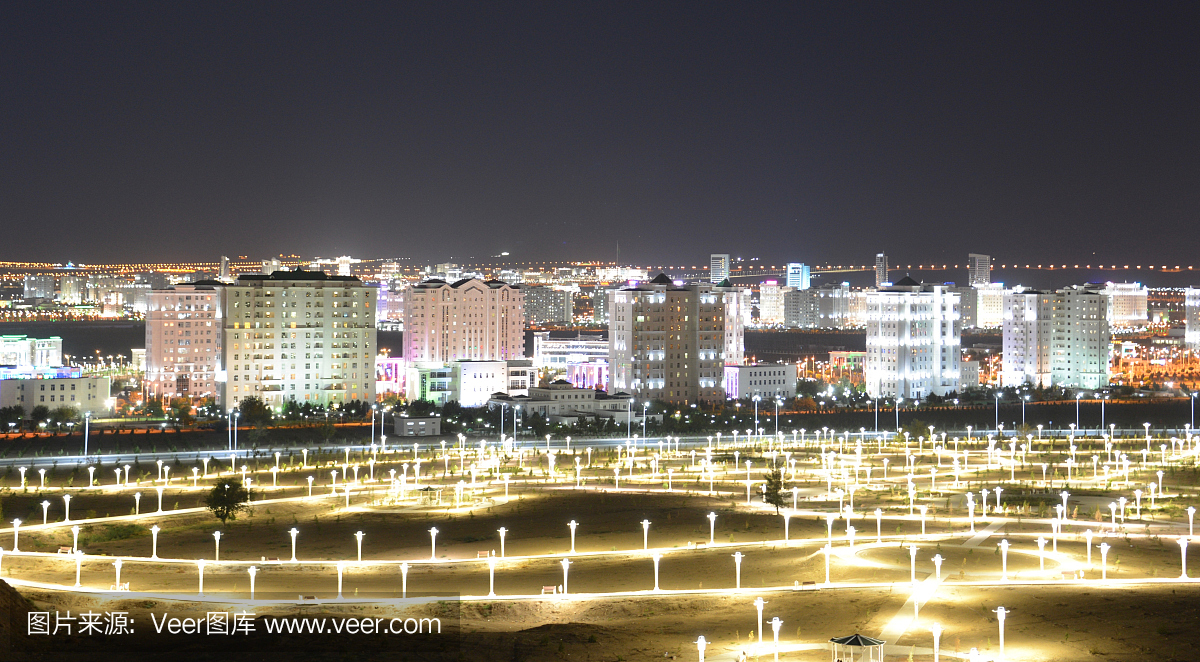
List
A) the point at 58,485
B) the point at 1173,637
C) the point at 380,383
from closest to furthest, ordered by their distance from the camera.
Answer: the point at 1173,637
the point at 58,485
the point at 380,383

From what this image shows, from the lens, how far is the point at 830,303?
491 ft

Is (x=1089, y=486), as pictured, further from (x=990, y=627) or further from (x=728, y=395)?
(x=728, y=395)

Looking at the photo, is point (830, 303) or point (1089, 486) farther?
point (830, 303)

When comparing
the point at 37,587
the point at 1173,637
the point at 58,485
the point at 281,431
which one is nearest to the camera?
the point at 1173,637

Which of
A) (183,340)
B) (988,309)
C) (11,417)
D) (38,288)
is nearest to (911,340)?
(183,340)

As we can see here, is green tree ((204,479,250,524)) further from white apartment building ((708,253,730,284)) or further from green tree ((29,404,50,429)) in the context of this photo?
white apartment building ((708,253,730,284))

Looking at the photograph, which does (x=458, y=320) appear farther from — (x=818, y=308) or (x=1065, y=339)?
(x=818, y=308)

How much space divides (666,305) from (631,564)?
37972 millimetres

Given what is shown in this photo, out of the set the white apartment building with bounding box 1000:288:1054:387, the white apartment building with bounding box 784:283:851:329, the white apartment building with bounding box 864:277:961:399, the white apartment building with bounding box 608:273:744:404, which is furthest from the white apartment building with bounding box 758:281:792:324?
the white apartment building with bounding box 608:273:744:404

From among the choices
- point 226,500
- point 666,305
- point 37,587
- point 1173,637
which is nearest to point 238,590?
point 37,587

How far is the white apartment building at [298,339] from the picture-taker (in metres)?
53.1

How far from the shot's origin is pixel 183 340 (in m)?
59.2

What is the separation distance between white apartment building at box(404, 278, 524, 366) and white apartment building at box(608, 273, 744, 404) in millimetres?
8211

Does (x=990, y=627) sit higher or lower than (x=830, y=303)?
lower
